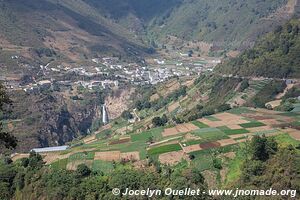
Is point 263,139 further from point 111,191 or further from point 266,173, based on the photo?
point 111,191

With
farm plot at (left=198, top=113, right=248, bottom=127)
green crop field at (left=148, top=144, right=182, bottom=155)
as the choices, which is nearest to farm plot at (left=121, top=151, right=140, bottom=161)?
green crop field at (left=148, top=144, right=182, bottom=155)

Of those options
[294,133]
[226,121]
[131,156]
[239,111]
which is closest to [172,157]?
[131,156]

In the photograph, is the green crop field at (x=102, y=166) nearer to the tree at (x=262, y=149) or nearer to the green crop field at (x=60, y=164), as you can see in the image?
the green crop field at (x=60, y=164)

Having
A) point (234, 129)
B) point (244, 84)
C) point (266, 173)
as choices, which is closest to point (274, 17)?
point (244, 84)

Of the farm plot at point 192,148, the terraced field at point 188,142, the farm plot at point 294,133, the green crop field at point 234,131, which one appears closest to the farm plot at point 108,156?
the terraced field at point 188,142

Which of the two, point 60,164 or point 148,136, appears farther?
point 148,136
